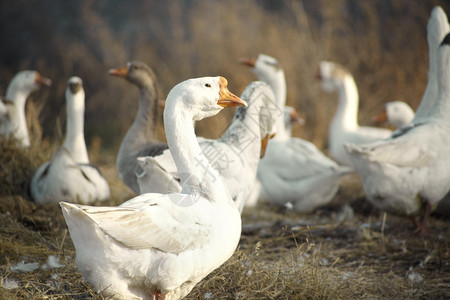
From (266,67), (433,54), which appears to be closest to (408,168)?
(433,54)

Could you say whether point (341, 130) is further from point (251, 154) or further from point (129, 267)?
point (129, 267)

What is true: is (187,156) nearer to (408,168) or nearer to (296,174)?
(408,168)

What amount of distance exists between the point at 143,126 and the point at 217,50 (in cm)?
495

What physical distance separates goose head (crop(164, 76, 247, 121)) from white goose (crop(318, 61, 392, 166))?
14.6 ft

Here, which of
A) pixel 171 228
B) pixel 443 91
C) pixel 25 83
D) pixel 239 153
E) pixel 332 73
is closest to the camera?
pixel 171 228

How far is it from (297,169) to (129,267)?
386 centimetres

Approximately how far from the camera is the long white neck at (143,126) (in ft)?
15.8

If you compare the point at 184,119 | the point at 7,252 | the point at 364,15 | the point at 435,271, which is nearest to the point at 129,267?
the point at 184,119

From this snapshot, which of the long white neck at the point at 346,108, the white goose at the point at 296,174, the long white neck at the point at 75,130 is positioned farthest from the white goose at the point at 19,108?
the long white neck at the point at 346,108

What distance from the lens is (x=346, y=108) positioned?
758 cm

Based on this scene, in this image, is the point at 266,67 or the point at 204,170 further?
the point at 266,67

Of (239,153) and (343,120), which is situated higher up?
(239,153)

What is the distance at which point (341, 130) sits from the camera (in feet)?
24.4

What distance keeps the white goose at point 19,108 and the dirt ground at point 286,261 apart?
134cm
